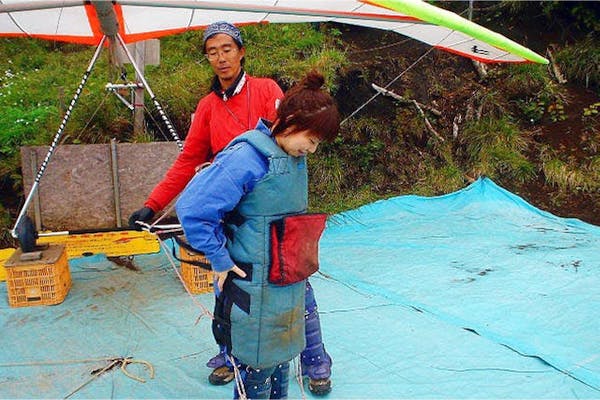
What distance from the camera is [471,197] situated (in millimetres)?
4820

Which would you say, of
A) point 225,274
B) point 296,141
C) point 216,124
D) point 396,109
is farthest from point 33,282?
point 396,109

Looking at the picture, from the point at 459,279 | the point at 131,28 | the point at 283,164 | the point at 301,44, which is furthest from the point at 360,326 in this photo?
the point at 301,44

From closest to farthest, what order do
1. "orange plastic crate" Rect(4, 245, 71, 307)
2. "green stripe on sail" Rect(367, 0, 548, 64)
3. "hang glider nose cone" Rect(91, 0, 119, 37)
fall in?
"green stripe on sail" Rect(367, 0, 548, 64) < "hang glider nose cone" Rect(91, 0, 119, 37) < "orange plastic crate" Rect(4, 245, 71, 307)

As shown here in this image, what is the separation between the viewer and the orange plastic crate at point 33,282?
3123 mm

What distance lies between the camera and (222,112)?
207cm

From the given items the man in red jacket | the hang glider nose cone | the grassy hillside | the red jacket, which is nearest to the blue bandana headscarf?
the man in red jacket

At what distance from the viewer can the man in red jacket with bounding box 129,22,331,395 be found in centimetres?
203

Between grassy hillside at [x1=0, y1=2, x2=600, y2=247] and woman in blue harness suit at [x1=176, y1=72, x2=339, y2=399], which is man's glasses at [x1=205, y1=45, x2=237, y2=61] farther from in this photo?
grassy hillside at [x1=0, y1=2, x2=600, y2=247]

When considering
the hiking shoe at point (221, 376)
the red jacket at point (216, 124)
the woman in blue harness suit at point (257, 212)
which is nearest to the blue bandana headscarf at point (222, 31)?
the red jacket at point (216, 124)

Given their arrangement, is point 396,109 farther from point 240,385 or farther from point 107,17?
point 240,385

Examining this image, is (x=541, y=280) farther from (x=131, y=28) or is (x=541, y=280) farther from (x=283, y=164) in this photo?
(x=131, y=28)

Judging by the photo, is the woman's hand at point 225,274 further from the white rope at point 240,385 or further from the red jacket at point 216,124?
the red jacket at point 216,124

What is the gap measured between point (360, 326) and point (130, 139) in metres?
2.98

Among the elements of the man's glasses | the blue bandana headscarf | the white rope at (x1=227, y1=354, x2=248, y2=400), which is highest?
the blue bandana headscarf
